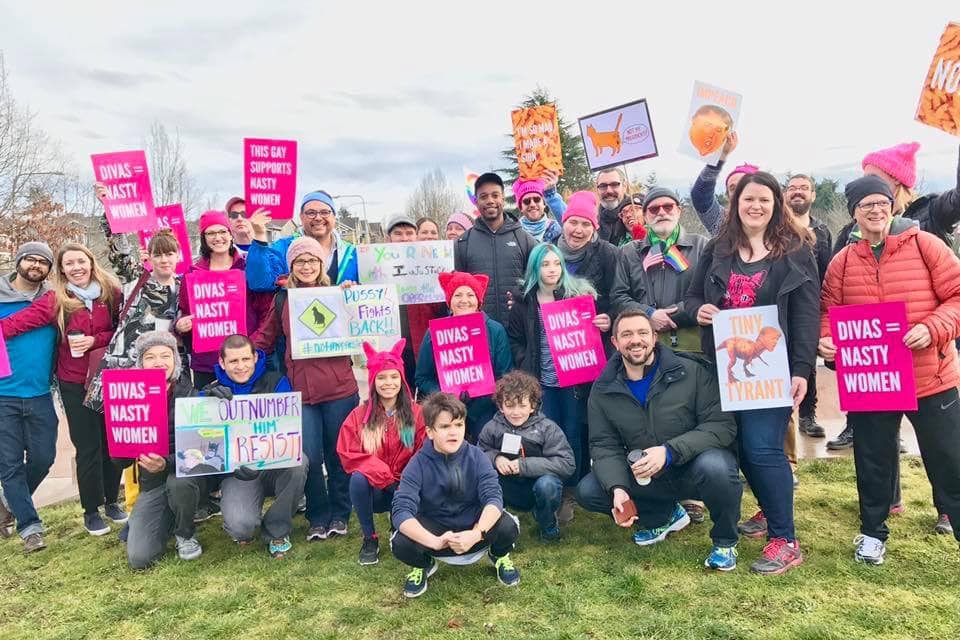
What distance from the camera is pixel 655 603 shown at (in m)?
3.82

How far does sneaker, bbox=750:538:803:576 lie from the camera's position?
13.3 ft

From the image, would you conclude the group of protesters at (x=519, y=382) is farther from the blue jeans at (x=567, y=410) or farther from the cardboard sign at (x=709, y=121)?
the cardboard sign at (x=709, y=121)

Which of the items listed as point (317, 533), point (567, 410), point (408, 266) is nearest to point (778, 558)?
point (567, 410)

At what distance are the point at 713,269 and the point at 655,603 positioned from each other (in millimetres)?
2182

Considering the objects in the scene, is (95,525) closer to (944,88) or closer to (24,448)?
(24,448)

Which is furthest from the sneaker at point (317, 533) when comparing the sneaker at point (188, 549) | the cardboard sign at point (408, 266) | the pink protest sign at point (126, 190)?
the pink protest sign at point (126, 190)

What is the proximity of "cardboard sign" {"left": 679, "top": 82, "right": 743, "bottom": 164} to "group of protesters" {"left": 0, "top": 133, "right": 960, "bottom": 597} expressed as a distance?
0.15 metres

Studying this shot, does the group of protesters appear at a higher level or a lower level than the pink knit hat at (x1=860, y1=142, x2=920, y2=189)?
lower

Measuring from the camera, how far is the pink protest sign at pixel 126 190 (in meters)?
6.50

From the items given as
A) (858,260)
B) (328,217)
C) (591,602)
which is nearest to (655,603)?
(591,602)

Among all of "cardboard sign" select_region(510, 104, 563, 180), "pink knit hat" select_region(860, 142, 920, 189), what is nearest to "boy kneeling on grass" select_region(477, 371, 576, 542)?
"pink knit hat" select_region(860, 142, 920, 189)

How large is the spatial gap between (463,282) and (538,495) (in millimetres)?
1775

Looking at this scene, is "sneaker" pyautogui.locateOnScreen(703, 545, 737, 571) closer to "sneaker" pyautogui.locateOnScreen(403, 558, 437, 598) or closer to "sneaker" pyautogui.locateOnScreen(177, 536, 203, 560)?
"sneaker" pyautogui.locateOnScreen(403, 558, 437, 598)

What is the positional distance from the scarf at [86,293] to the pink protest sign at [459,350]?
9.57 ft
